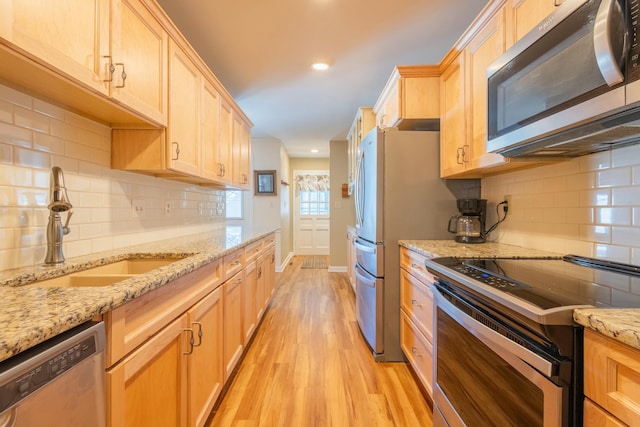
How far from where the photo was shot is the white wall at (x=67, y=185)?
3.51 ft

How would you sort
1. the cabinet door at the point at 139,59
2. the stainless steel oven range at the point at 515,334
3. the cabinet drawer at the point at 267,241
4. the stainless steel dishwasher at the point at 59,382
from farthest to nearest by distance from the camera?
the cabinet drawer at the point at 267,241
the cabinet door at the point at 139,59
the stainless steel oven range at the point at 515,334
the stainless steel dishwasher at the point at 59,382

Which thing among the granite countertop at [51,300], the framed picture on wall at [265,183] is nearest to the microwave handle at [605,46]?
the granite countertop at [51,300]

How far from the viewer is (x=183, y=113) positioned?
1.79 metres

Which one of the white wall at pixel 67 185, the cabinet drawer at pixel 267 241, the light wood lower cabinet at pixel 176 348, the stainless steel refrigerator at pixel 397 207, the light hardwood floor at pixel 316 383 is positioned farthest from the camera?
the cabinet drawer at pixel 267 241

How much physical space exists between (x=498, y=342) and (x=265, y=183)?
4.64 m

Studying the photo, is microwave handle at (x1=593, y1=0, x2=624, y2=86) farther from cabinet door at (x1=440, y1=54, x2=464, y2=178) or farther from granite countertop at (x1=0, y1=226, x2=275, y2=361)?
granite countertop at (x1=0, y1=226, x2=275, y2=361)

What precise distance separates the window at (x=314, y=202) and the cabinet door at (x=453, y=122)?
489cm

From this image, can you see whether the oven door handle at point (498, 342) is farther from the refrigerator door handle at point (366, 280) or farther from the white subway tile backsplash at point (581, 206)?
the refrigerator door handle at point (366, 280)

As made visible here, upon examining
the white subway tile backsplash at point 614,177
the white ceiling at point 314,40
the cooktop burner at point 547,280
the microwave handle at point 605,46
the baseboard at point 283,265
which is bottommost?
the baseboard at point 283,265

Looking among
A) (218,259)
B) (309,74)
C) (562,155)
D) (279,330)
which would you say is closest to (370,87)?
(309,74)

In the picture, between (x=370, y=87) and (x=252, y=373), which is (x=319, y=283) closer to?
(x=252, y=373)

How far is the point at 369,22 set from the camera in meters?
1.97

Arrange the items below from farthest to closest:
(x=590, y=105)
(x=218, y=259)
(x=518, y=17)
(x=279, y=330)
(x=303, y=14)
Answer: (x=279, y=330)
(x=303, y=14)
(x=218, y=259)
(x=518, y=17)
(x=590, y=105)

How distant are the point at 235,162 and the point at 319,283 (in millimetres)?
2296
